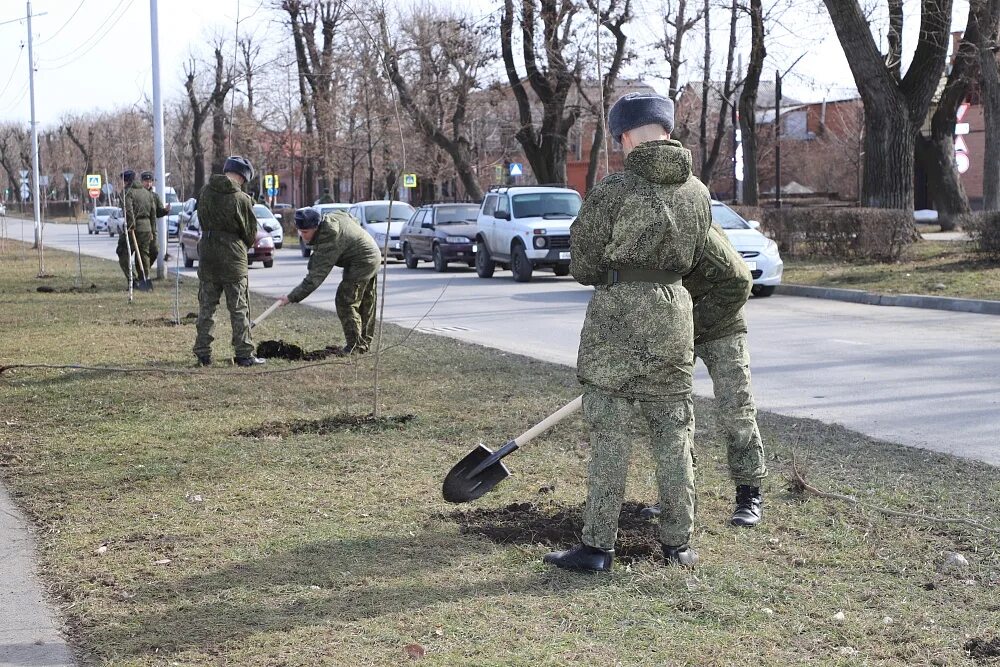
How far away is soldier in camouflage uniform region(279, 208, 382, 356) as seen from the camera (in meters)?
10.8

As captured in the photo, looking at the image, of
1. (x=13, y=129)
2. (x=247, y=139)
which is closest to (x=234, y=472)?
(x=247, y=139)

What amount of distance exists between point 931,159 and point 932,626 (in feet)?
92.1

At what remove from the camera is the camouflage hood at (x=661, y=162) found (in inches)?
172

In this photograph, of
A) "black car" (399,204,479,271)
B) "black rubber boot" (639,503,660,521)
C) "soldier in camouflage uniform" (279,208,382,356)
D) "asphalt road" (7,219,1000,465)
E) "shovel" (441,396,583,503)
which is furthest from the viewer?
"black car" (399,204,479,271)

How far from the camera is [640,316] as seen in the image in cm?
439

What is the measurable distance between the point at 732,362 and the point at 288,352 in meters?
6.88

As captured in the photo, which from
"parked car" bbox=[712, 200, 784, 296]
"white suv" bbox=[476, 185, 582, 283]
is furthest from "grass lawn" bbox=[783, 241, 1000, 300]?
"white suv" bbox=[476, 185, 582, 283]

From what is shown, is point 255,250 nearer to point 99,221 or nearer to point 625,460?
point 625,460

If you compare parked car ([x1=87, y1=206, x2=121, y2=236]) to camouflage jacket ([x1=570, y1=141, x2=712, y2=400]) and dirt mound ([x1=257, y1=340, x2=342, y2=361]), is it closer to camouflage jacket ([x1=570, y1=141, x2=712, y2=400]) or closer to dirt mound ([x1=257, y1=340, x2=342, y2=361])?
dirt mound ([x1=257, y1=340, x2=342, y2=361])

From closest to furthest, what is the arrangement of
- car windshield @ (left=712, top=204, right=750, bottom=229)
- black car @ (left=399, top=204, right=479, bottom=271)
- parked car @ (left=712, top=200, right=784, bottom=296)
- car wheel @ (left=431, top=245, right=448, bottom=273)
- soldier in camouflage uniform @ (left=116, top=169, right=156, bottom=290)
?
parked car @ (left=712, top=200, right=784, bottom=296) → soldier in camouflage uniform @ (left=116, top=169, right=156, bottom=290) → car windshield @ (left=712, top=204, right=750, bottom=229) → black car @ (left=399, top=204, right=479, bottom=271) → car wheel @ (left=431, top=245, right=448, bottom=273)

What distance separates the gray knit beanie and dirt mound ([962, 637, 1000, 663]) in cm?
205

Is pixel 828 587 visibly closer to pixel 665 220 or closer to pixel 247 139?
pixel 665 220

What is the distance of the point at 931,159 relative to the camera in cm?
2983

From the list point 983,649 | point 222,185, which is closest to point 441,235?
point 222,185
